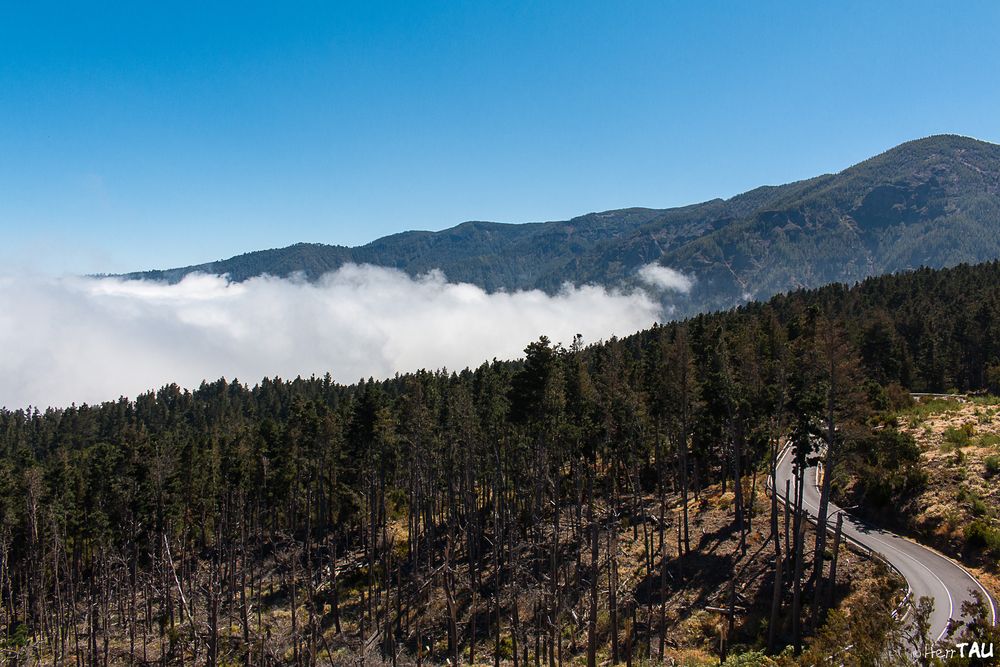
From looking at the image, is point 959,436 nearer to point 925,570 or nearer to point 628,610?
point 925,570

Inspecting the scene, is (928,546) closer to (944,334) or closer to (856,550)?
(856,550)

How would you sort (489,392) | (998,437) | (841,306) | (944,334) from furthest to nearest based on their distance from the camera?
(841,306) < (944,334) < (489,392) < (998,437)

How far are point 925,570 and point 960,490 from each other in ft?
28.7

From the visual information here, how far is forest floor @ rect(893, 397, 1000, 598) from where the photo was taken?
105ft

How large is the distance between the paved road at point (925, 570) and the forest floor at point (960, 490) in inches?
35.7

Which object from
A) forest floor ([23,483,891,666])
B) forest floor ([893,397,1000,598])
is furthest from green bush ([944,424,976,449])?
forest floor ([23,483,891,666])

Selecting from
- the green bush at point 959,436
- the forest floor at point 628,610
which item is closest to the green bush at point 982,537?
the forest floor at point 628,610

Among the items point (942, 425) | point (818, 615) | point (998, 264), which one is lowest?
point (818, 615)

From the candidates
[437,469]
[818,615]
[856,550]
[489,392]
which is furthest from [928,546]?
[437,469]

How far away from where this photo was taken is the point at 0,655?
3934 centimetres

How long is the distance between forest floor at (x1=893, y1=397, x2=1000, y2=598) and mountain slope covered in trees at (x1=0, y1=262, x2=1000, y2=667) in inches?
68.0

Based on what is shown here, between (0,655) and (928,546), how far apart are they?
202ft

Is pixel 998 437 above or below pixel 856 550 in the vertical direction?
above

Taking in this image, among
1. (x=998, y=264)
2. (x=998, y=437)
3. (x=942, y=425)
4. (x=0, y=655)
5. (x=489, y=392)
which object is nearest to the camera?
(x=0, y=655)
